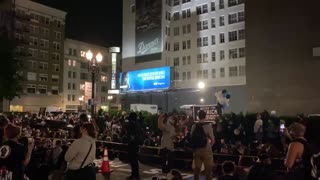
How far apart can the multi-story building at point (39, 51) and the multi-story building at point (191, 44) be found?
17.2 meters

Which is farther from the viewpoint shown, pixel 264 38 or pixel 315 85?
pixel 264 38

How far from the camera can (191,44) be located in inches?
2928

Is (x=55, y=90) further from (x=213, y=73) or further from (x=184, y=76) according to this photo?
(x=213, y=73)

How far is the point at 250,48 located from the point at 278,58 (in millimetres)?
2601

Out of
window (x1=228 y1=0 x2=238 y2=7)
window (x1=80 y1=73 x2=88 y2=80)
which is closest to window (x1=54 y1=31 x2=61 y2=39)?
window (x1=80 y1=73 x2=88 y2=80)

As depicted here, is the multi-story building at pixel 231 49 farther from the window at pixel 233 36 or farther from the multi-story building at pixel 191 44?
the window at pixel 233 36

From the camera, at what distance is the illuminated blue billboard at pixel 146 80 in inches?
2571

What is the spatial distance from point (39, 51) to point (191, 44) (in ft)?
106

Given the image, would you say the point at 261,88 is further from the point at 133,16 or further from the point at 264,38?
the point at 133,16

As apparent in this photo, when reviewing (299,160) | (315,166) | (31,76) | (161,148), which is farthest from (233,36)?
(315,166)

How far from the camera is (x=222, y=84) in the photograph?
225 ft

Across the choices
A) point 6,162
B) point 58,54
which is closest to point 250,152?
point 6,162

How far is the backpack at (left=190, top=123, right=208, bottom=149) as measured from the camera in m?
10.0

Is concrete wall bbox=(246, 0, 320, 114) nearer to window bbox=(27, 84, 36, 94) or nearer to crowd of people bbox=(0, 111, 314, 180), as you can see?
crowd of people bbox=(0, 111, 314, 180)
